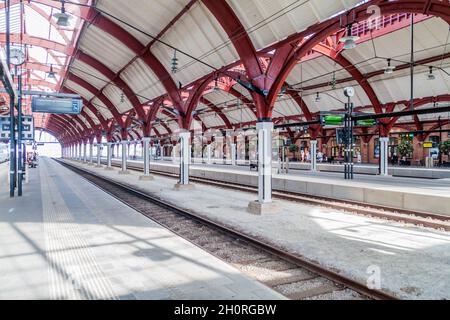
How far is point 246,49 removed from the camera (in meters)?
11.8

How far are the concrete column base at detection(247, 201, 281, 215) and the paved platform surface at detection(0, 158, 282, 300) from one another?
3.69 metres

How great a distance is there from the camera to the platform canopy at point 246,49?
11.1 meters

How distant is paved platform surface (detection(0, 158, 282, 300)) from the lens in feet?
15.0

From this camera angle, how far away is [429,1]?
34.9 feet

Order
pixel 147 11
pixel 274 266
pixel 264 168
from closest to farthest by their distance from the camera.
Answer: pixel 274 266, pixel 264 168, pixel 147 11

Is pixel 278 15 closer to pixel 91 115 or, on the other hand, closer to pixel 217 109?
pixel 217 109

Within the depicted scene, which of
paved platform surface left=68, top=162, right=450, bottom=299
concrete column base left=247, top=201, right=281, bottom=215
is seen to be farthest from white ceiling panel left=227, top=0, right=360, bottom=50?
paved platform surface left=68, top=162, right=450, bottom=299

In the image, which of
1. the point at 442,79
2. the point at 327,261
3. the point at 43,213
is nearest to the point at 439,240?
the point at 327,261

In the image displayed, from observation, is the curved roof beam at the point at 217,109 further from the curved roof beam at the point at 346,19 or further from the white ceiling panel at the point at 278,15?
the curved roof beam at the point at 346,19

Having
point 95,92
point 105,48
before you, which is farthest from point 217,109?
point 105,48

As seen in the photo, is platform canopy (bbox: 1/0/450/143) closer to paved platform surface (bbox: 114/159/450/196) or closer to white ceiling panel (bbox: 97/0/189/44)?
white ceiling panel (bbox: 97/0/189/44)

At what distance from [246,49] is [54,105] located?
34.2 ft
